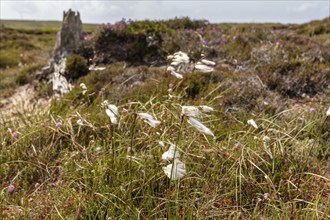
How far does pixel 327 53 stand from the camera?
8070 mm

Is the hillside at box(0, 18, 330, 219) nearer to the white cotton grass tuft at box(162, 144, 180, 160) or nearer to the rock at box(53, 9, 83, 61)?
the white cotton grass tuft at box(162, 144, 180, 160)

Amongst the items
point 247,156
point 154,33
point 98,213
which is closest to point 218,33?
point 154,33

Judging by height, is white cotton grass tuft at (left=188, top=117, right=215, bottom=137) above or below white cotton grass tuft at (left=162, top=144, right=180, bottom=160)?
above

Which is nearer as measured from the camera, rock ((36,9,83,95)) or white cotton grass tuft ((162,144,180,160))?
white cotton grass tuft ((162,144,180,160))

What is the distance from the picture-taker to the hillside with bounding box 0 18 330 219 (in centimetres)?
286

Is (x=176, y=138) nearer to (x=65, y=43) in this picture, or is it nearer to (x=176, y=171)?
(x=176, y=171)

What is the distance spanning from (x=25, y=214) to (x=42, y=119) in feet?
7.57

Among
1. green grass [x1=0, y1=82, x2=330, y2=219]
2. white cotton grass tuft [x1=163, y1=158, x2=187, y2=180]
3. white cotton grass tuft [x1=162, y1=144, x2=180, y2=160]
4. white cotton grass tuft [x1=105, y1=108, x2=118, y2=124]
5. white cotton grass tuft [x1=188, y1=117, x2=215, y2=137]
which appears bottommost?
green grass [x1=0, y1=82, x2=330, y2=219]

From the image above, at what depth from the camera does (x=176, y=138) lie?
3629mm

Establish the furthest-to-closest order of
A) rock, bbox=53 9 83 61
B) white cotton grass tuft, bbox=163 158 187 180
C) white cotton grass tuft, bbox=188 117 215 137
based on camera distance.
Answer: rock, bbox=53 9 83 61
white cotton grass tuft, bbox=163 158 187 180
white cotton grass tuft, bbox=188 117 215 137

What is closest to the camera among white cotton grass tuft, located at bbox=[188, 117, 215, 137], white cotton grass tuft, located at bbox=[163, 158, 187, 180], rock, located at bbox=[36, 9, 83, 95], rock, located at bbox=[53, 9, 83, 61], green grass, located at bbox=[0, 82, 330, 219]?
white cotton grass tuft, located at bbox=[188, 117, 215, 137]

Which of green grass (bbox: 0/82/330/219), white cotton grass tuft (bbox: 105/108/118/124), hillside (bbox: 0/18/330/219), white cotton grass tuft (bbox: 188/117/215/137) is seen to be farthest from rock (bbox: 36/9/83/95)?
white cotton grass tuft (bbox: 188/117/215/137)

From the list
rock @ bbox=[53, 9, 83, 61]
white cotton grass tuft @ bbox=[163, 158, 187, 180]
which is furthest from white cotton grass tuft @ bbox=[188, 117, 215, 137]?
rock @ bbox=[53, 9, 83, 61]

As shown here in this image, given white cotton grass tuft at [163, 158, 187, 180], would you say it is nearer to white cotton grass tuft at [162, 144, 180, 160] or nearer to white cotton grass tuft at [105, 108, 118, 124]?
white cotton grass tuft at [162, 144, 180, 160]
